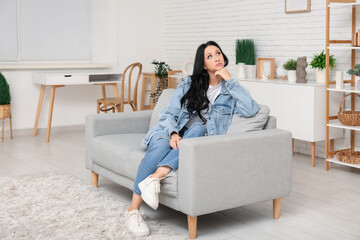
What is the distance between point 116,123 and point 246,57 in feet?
7.28

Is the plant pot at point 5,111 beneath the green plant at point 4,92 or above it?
beneath

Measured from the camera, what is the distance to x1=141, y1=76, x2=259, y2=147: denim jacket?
10.2ft

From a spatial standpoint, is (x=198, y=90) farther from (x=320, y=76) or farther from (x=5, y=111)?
(x=5, y=111)

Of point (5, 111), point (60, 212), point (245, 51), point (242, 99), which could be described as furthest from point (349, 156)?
point (5, 111)

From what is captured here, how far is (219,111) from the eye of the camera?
10.4 feet

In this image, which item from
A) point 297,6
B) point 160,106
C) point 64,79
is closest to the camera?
point 160,106

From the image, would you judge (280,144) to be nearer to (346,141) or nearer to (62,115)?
(346,141)

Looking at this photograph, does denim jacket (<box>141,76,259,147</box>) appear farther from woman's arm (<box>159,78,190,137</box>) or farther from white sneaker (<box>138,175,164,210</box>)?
white sneaker (<box>138,175,164,210</box>)

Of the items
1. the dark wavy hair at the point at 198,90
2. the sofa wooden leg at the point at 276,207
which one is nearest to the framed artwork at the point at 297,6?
the dark wavy hair at the point at 198,90

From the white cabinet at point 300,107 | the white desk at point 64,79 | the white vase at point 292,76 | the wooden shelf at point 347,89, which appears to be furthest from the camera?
the white desk at point 64,79

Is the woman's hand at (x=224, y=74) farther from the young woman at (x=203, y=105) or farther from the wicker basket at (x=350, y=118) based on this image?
the wicker basket at (x=350, y=118)

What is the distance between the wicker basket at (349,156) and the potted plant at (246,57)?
1.41 m

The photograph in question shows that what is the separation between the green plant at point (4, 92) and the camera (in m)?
5.75

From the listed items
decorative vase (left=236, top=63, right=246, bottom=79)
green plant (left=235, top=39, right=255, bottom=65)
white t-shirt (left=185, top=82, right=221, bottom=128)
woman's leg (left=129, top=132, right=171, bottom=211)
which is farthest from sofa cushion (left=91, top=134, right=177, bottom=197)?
green plant (left=235, top=39, right=255, bottom=65)
